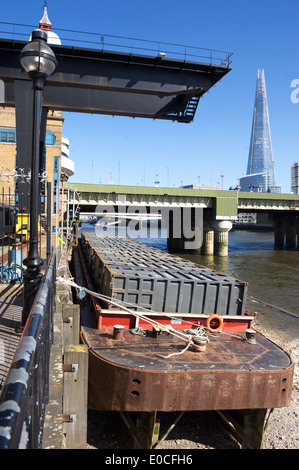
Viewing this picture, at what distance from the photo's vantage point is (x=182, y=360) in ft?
25.6

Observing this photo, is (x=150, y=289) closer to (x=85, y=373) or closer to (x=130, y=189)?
(x=85, y=373)

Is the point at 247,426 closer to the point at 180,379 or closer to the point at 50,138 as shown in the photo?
the point at 180,379

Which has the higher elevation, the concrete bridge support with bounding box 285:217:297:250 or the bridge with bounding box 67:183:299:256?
the bridge with bounding box 67:183:299:256

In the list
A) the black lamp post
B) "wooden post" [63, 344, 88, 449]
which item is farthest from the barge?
the black lamp post

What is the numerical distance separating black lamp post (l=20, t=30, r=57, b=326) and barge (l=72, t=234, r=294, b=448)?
206 cm

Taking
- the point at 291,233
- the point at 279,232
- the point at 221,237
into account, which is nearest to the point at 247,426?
the point at 221,237

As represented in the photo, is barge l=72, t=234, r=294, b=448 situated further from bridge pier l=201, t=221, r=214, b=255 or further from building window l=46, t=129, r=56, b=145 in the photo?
bridge pier l=201, t=221, r=214, b=255

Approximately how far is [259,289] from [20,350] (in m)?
29.1

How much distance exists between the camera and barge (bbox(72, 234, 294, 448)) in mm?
7293

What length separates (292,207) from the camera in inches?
2288

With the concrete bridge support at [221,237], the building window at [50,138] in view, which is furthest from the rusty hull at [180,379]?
the concrete bridge support at [221,237]

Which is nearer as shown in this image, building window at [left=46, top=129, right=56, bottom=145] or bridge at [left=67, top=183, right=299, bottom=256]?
building window at [left=46, top=129, right=56, bottom=145]

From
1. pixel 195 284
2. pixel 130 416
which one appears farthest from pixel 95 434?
pixel 195 284

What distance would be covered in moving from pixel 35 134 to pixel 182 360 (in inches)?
223
